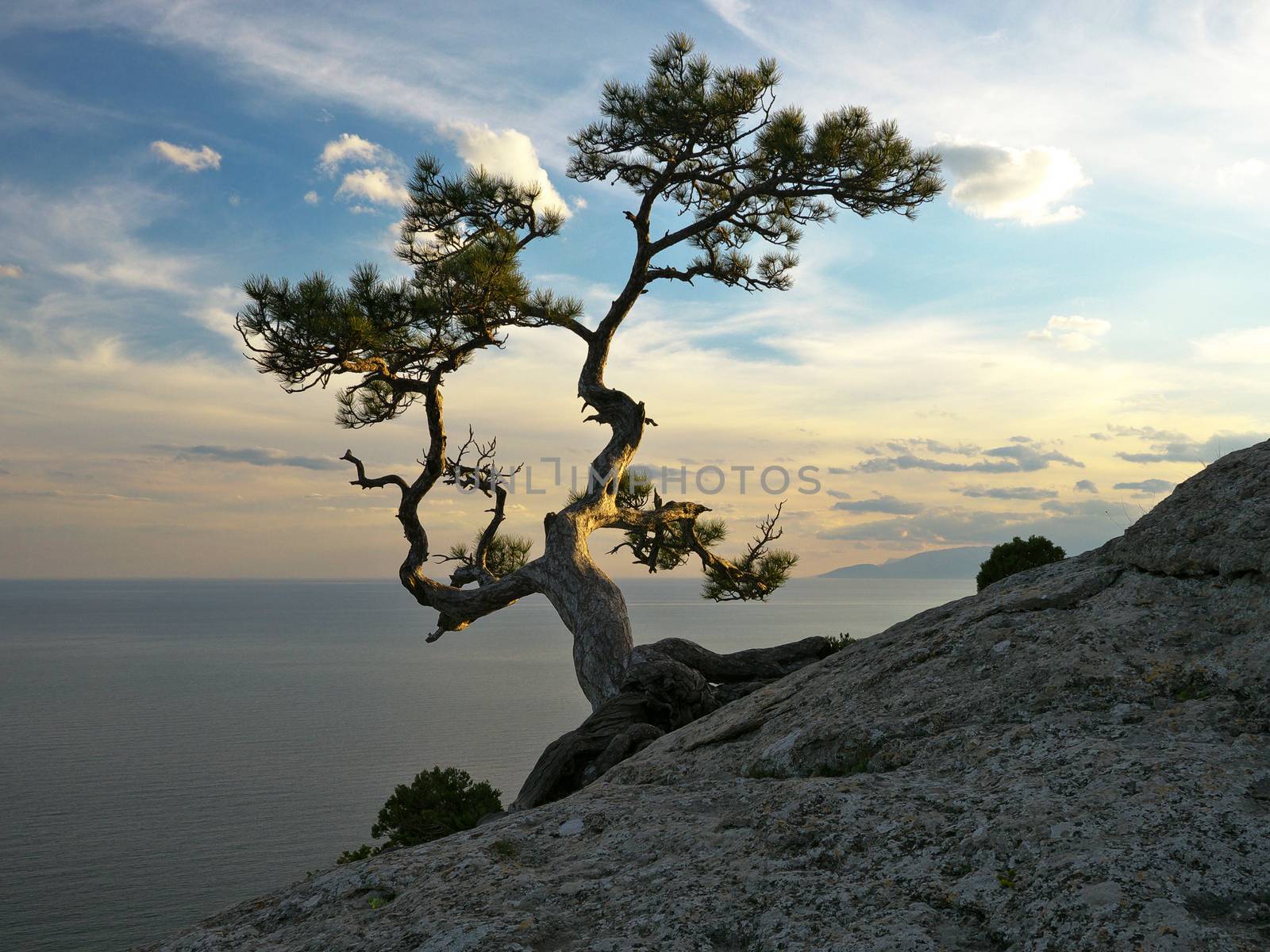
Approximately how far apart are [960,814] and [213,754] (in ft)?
174

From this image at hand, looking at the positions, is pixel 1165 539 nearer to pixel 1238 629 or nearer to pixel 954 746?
pixel 1238 629

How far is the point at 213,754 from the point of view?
48.1m

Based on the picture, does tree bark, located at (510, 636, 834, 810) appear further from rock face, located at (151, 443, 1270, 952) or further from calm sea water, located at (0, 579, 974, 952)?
calm sea water, located at (0, 579, 974, 952)

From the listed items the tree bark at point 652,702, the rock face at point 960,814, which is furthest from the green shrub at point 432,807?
the rock face at point 960,814

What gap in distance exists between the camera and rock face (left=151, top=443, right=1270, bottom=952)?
2703mm

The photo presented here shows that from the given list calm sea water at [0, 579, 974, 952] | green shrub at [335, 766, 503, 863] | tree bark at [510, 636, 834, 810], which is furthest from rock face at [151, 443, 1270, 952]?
calm sea water at [0, 579, 974, 952]

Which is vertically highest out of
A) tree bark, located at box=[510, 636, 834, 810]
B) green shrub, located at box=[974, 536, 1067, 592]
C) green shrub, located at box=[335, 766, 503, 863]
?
green shrub, located at box=[974, 536, 1067, 592]

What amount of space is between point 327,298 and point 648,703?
692cm

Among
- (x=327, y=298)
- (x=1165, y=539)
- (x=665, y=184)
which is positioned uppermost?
(x=665, y=184)

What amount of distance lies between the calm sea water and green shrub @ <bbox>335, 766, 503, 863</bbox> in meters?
16.2

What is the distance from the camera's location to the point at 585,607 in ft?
37.2

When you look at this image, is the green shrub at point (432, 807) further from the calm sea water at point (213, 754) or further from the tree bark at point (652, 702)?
the calm sea water at point (213, 754)

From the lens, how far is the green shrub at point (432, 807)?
10.7 m

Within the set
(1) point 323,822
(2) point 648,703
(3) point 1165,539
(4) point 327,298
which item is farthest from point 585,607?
(1) point 323,822
